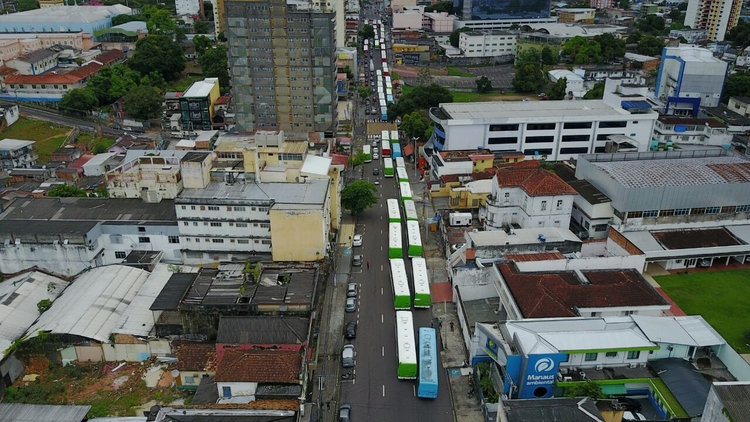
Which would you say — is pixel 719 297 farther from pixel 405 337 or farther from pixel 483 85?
pixel 483 85

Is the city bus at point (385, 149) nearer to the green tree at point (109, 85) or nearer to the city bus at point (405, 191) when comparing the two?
the city bus at point (405, 191)

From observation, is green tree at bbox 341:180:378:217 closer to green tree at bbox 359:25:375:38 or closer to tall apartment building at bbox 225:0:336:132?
tall apartment building at bbox 225:0:336:132

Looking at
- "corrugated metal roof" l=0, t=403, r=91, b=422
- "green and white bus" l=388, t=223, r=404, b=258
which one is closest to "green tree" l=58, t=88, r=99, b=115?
"green and white bus" l=388, t=223, r=404, b=258

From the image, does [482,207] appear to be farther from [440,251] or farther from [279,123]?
[279,123]

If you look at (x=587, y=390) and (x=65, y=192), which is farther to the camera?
(x=65, y=192)

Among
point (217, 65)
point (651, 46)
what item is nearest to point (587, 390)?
point (217, 65)
